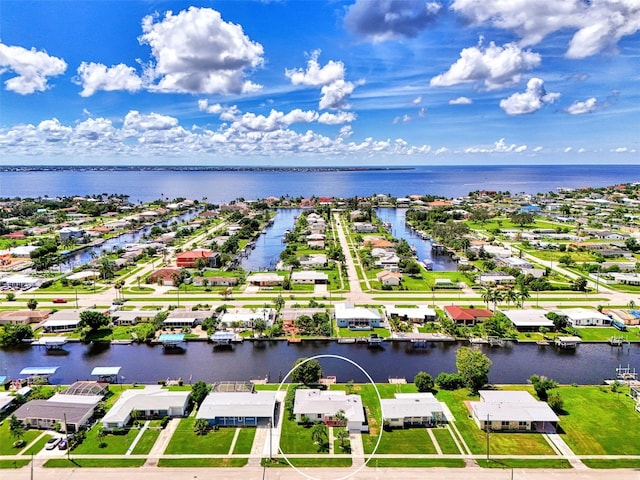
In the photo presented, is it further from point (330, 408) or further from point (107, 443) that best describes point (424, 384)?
point (107, 443)

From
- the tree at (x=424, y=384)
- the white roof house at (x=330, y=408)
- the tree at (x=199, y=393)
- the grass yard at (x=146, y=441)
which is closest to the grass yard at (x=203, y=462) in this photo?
the grass yard at (x=146, y=441)

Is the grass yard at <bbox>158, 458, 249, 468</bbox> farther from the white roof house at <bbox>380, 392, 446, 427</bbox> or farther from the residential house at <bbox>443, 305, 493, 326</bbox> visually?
the residential house at <bbox>443, 305, 493, 326</bbox>

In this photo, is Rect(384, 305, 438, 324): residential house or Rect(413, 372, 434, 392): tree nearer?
Rect(413, 372, 434, 392): tree

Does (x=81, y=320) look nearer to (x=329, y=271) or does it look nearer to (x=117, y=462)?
(x=117, y=462)

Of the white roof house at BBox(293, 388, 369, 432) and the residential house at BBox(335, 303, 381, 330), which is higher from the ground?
the residential house at BBox(335, 303, 381, 330)

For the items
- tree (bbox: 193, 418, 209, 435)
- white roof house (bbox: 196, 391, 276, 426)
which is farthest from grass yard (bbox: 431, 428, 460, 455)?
tree (bbox: 193, 418, 209, 435)
